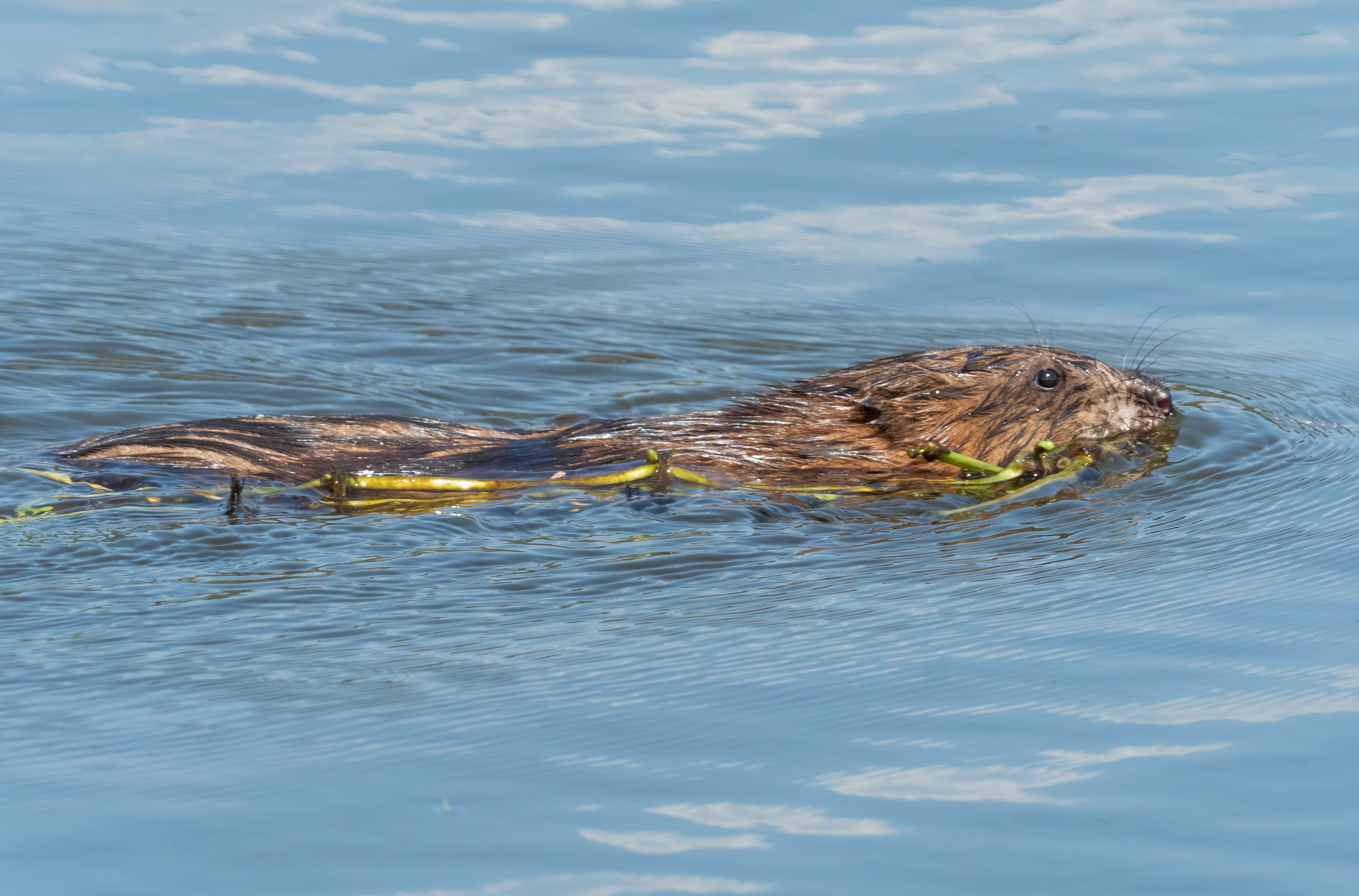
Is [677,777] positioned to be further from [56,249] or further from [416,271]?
[56,249]

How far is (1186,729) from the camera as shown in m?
3.97

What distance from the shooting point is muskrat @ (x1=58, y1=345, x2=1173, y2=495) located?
262 inches

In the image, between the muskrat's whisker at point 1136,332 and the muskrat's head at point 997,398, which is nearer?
the muskrat's head at point 997,398

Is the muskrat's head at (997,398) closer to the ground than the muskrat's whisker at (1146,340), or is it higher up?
closer to the ground

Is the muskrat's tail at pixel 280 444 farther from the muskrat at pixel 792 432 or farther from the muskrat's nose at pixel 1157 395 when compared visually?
the muskrat's nose at pixel 1157 395

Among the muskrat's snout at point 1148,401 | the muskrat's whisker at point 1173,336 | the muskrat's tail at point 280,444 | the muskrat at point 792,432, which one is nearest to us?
the muskrat's tail at point 280,444

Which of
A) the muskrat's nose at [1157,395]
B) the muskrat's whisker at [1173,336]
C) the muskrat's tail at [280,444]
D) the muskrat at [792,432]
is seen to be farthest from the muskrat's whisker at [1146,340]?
the muskrat's tail at [280,444]

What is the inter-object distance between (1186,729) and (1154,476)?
3.20 meters

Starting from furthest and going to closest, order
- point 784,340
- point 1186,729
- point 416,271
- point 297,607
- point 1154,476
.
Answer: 1. point 416,271
2. point 784,340
3. point 1154,476
4. point 297,607
5. point 1186,729

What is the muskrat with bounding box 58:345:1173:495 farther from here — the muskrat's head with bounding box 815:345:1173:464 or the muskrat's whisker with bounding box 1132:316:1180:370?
the muskrat's whisker with bounding box 1132:316:1180:370

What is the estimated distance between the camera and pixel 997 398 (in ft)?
24.5

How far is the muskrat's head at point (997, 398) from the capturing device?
7398mm

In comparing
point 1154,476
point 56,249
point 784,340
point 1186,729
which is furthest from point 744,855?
point 56,249

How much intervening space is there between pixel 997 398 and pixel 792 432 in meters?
1.02
